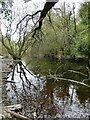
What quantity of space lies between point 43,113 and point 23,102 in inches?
57.6

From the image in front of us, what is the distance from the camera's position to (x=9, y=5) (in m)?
5.22

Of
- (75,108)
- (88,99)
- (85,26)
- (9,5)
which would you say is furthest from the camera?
(85,26)

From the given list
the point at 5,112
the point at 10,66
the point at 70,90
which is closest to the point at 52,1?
the point at 5,112

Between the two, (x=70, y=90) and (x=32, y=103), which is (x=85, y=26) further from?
(x=32, y=103)

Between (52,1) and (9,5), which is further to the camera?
(9,5)

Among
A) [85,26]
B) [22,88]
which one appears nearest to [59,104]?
[22,88]

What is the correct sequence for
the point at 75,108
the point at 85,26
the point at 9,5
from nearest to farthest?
the point at 9,5 < the point at 75,108 < the point at 85,26

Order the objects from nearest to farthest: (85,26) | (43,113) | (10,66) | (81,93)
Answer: (43,113) < (81,93) < (85,26) < (10,66)

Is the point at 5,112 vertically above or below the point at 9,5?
below

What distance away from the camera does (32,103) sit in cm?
791

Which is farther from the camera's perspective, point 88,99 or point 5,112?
point 88,99

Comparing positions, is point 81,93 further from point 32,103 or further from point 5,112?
point 5,112

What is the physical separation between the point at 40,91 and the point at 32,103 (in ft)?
6.74

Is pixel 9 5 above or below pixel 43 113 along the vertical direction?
above
